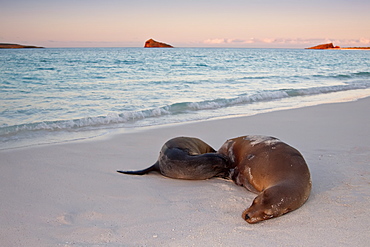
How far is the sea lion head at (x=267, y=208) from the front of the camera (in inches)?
135

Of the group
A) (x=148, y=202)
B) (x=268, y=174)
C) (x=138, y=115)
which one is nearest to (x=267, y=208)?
(x=268, y=174)

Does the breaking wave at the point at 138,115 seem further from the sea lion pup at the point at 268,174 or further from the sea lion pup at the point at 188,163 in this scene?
the sea lion pup at the point at 268,174

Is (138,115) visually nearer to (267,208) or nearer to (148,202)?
(148,202)

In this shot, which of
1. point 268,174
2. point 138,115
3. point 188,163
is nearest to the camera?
point 268,174

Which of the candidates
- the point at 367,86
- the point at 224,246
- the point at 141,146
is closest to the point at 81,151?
the point at 141,146

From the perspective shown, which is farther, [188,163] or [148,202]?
[188,163]

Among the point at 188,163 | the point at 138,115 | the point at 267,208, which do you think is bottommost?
the point at 138,115

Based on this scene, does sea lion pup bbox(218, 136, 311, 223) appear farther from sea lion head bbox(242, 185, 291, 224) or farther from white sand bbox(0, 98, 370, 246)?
white sand bbox(0, 98, 370, 246)

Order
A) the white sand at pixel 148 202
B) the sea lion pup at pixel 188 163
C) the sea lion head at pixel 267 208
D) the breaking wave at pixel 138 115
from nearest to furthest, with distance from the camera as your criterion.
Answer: the white sand at pixel 148 202
the sea lion head at pixel 267 208
the sea lion pup at pixel 188 163
the breaking wave at pixel 138 115

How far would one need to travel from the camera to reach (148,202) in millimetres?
3979

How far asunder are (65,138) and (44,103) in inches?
174

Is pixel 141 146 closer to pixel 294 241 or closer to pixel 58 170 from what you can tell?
pixel 58 170

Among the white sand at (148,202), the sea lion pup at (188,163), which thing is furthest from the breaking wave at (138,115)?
the sea lion pup at (188,163)

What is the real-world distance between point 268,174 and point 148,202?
51.2 inches
